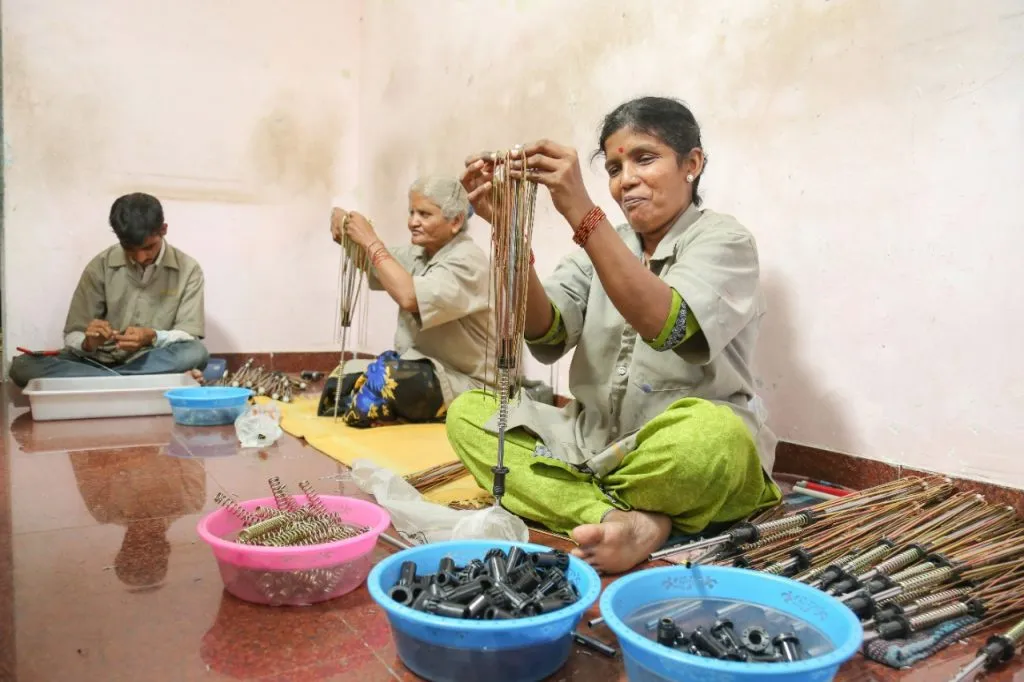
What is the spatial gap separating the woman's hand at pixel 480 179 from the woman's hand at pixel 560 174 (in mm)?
121

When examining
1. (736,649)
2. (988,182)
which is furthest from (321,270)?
(736,649)

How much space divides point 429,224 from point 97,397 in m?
1.60

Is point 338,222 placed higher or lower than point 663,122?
lower

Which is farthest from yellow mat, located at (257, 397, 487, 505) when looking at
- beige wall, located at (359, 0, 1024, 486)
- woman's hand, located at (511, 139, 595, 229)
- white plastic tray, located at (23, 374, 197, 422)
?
beige wall, located at (359, 0, 1024, 486)

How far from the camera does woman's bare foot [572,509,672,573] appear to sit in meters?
1.54

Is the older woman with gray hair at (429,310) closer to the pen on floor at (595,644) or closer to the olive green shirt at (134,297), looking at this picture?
the olive green shirt at (134,297)

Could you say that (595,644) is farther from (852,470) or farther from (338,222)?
(338,222)

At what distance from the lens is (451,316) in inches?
122

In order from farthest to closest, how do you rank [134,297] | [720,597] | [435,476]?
[134,297] < [435,476] < [720,597]

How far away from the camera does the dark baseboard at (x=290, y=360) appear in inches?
193

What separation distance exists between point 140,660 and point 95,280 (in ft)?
10.6

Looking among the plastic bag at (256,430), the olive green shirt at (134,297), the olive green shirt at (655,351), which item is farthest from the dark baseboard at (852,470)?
the olive green shirt at (134,297)

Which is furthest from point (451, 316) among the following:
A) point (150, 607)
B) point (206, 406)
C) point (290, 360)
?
point (290, 360)

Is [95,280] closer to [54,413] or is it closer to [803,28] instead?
[54,413]
